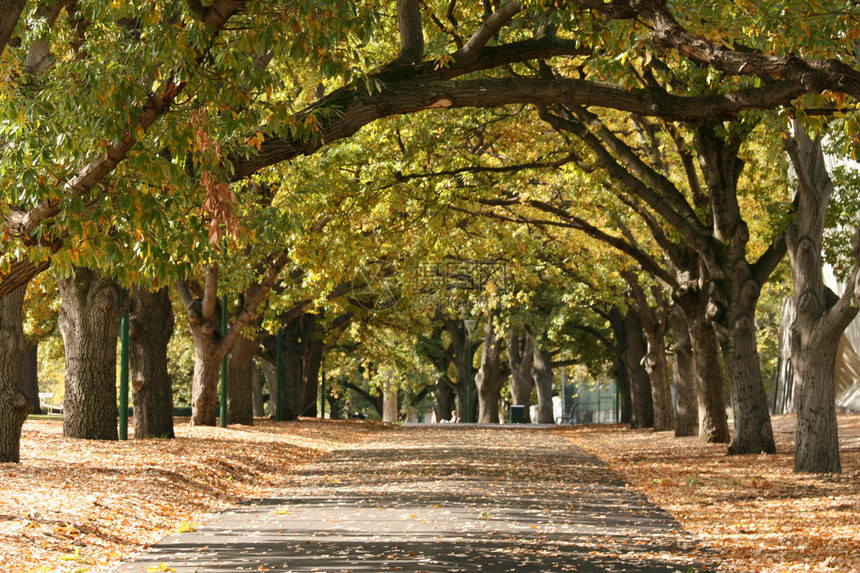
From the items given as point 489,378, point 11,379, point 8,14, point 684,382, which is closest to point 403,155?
point 11,379

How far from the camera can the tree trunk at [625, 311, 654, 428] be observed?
31.7 metres

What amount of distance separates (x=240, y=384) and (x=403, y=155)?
476 inches

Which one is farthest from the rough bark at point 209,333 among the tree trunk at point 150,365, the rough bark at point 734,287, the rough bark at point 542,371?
the rough bark at point 542,371

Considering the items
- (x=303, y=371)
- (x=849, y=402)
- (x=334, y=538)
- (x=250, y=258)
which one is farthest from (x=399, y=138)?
(x=849, y=402)

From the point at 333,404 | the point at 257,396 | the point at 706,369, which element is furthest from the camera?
the point at 333,404

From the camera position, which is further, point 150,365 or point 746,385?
point 150,365

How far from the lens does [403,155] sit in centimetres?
1777

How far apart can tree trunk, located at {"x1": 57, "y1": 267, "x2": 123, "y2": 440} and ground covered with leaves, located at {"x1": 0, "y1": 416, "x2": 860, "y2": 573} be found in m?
0.60

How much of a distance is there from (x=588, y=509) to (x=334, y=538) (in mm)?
3482

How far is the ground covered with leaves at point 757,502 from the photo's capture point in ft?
25.7

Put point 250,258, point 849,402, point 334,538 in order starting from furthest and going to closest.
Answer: point 849,402, point 250,258, point 334,538

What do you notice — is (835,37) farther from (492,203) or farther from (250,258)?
(250,258)

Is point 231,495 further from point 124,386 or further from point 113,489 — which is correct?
point 124,386

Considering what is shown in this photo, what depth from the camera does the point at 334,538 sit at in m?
8.75
